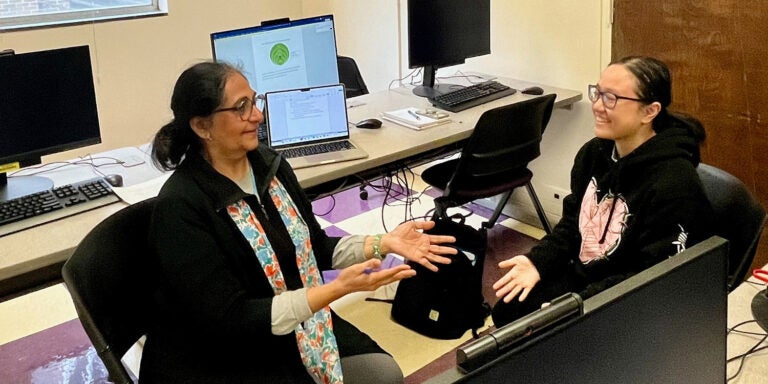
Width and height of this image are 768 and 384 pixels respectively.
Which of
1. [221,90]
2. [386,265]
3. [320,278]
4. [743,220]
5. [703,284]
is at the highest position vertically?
[221,90]

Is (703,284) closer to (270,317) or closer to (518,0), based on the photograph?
(270,317)

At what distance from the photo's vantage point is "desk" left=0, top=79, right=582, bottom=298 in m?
2.04

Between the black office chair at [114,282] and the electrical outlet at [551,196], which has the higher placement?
the black office chair at [114,282]

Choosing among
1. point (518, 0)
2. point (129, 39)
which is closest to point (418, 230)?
point (518, 0)

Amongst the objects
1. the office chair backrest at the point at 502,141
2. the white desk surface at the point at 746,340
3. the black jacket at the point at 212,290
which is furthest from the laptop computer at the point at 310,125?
the white desk surface at the point at 746,340

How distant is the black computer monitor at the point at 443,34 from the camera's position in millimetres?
3402

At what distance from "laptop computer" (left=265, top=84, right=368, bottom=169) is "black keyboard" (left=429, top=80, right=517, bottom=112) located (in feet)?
2.13

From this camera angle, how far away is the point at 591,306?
72 cm

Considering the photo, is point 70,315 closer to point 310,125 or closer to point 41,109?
point 41,109

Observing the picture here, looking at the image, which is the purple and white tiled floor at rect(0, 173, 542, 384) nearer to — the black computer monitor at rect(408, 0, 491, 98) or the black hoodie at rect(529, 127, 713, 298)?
the black computer monitor at rect(408, 0, 491, 98)

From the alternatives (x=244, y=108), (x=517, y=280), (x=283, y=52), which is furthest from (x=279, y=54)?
(x=517, y=280)

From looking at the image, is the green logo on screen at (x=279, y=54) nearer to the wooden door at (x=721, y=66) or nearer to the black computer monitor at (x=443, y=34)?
the black computer monitor at (x=443, y=34)

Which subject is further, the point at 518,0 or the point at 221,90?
the point at 518,0

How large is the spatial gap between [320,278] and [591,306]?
50.1 inches
